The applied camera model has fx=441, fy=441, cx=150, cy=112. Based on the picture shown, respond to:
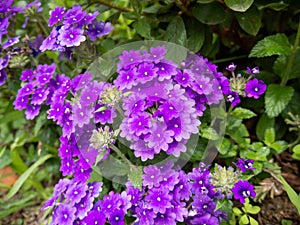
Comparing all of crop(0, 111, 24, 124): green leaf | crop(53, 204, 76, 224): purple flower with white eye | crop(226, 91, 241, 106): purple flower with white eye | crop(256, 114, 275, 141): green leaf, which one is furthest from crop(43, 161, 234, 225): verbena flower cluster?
crop(0, 111, 24, 124): green leaf

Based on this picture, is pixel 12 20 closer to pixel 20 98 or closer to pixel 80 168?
pixel 20 98

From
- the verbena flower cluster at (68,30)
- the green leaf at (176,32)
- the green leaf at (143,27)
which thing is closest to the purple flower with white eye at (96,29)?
the verbena flower cluster at (68,30)

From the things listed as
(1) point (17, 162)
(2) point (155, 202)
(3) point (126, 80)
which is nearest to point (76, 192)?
(2) point (155, 202)

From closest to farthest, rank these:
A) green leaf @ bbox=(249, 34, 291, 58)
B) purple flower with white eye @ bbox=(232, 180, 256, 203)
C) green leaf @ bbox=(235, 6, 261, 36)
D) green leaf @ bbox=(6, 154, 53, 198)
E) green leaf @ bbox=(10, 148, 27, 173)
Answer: purple flower with white eye @ bbox=(232, 180, 256, 203), green leaf @ bbox=(249, 34, 291, 58), green leaf @ bbox=(235, 6, 261, 36), green leaf @ bbox=(6, 154, 53, 198), green leaf @ bbox=(10, 148, 27, 173)

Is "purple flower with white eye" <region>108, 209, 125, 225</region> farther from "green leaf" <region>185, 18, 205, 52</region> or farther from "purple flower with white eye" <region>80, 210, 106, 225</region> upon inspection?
"green leaf" <region>185, 18, 205, 52</region>

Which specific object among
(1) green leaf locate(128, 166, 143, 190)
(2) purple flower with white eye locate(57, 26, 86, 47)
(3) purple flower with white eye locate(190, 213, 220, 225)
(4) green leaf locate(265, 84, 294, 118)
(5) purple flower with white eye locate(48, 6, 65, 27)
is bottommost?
(3) purple flower with white eye locate(190, 213, 220, 225)
